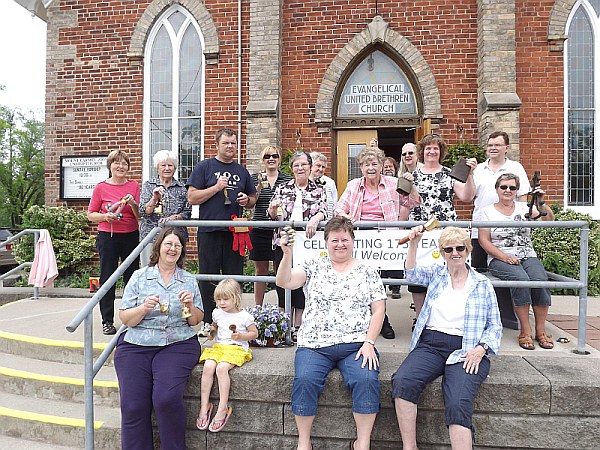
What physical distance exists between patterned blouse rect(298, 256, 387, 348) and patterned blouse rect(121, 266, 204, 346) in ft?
2.80

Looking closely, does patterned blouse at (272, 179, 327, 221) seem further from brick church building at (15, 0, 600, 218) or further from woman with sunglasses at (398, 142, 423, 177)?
brick church building at (15, 0, 600, 218)

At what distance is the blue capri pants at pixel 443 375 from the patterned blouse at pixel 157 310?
1.51 m

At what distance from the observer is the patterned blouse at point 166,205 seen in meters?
4.45

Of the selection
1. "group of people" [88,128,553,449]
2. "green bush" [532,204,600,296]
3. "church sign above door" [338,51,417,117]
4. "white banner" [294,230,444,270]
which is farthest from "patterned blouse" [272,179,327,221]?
"church sign above door" [338,51,417,117]

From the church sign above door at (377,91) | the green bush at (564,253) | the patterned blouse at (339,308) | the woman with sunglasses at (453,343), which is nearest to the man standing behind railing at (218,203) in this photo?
the patterned blouse at (339,308)

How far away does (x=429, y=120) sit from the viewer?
8.27 m

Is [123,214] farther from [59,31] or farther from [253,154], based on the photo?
[59,31]

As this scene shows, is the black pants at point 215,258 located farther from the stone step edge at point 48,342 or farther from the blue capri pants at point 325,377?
the blue capri pants at point 325,377

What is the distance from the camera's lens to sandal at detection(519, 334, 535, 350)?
12.7ft

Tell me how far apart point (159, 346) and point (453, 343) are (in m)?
1.97

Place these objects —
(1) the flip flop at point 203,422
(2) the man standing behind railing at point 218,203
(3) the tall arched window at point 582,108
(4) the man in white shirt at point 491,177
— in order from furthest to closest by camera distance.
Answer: (3) the tall arched window at point 582,108 → (4) the man in white shirt at point 491,177 → (2) the man standing behind railing at point 218,203 → (1) the flip flop at point 203,422

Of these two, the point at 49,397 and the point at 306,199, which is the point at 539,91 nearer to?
the point at 306,199

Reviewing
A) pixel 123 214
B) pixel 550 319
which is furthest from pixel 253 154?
pixel 550 319

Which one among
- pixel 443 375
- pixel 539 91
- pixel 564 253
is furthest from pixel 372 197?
pixel 539 91
